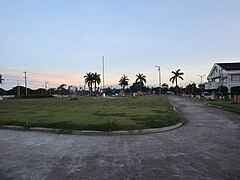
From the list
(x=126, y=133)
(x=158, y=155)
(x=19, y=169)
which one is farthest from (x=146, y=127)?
(x=19, y=169)

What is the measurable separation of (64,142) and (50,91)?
133268 millimetres

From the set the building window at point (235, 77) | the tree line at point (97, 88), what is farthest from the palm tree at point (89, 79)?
the building window at point (235, 77)

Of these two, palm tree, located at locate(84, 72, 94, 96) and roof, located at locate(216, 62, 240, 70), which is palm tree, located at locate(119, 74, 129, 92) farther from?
roof, located at locate(216, 62, 240, 70)

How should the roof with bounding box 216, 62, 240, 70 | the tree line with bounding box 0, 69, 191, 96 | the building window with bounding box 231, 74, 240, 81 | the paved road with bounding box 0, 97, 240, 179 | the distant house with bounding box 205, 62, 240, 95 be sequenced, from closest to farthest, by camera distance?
the paved road with bounding box 0, 97, 240, 179 → the distant house with bounding box 205, 62, 240, 95 → the building window with bounding box 231, 74, 240, 81 → the roof with bounding box 216, 62, 240, 70 → the tree line with bounding box 0, 69, 191, 96

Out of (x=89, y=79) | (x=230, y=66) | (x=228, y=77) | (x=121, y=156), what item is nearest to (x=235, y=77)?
(x=228, y=77)

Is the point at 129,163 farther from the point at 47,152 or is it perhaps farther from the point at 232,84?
the point at 232,84

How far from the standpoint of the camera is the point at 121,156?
8.09 meters

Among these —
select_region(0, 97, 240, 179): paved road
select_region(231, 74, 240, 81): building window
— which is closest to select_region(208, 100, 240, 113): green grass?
select_region(0, 97, 240, 179): paved road

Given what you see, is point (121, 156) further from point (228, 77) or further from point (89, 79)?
point (89, 79)

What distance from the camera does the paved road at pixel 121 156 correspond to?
20.9ft

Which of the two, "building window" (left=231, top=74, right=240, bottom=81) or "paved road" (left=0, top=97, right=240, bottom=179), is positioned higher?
"building window" (left=231, top=74, right=240, bottom=81)

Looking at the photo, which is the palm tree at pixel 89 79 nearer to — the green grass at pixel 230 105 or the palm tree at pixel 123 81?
the palm tree at pixel 123 81

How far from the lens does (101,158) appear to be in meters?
7.86

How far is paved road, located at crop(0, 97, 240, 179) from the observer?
20.9ft
